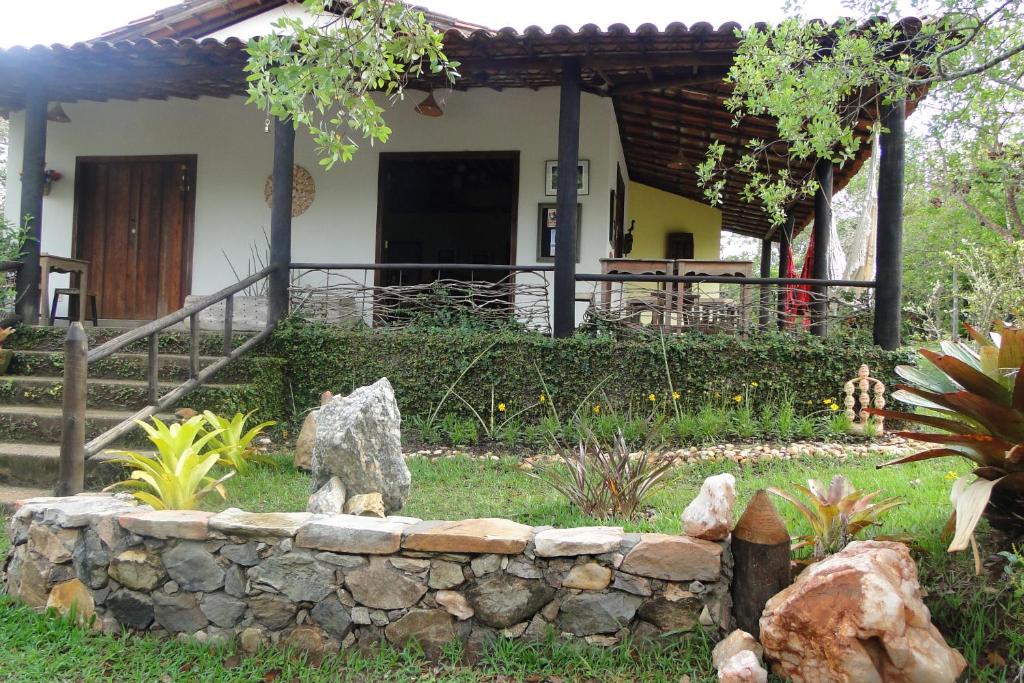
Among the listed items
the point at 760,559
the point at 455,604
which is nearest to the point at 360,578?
the point at 455,604

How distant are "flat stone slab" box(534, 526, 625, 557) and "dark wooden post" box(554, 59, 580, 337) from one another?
3693 mm

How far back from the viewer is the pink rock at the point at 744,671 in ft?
7.49

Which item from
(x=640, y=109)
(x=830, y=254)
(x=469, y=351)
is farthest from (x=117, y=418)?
(x=830, y=254)

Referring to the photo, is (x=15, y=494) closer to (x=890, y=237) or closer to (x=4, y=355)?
(x=4, y=355)

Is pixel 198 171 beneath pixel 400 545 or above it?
above

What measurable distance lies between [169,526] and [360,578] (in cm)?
90

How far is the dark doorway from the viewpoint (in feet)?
38.0

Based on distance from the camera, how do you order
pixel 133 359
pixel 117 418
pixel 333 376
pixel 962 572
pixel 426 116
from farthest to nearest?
pixel 426 116
pixel 333 376
pixel 133 359
pixel 117 418
pixel 962 572

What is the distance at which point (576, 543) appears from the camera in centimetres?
271

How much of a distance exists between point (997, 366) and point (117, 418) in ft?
17.8

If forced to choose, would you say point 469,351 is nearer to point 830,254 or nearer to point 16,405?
point 16,405

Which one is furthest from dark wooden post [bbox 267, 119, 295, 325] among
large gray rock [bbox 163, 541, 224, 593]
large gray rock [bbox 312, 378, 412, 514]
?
large gray rock [bbox 163, 541, 224, 593]

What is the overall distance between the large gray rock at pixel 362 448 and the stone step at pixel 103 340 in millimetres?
3058

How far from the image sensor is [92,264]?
8.40 metres
